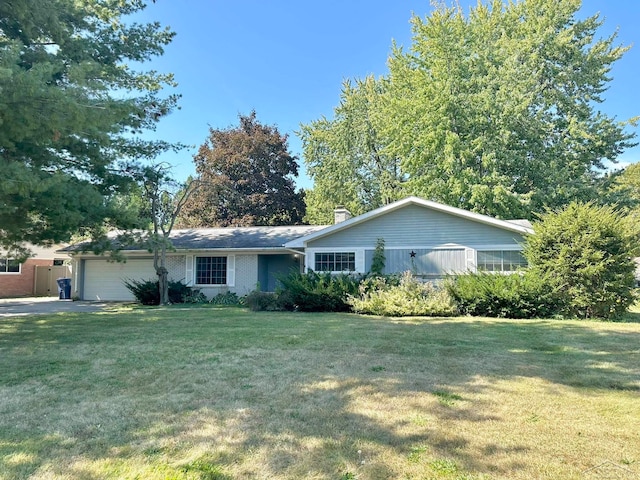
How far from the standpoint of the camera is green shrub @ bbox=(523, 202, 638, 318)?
1129 cm

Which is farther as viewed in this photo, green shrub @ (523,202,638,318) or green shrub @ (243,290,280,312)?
green shrub @ (243,290,280,312)

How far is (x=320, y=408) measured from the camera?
421cm

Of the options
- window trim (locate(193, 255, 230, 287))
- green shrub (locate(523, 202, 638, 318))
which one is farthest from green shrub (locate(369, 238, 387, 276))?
window trim (locate(193, 255, 230, 287))

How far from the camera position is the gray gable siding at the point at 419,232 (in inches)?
566

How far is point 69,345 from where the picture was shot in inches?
300

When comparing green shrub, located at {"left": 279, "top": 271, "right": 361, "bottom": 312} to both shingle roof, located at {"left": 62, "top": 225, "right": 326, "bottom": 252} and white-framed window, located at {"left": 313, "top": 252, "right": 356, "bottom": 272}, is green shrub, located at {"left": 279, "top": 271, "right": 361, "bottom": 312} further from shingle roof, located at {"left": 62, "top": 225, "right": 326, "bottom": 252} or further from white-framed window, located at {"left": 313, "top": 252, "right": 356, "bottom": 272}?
shingle roof, located at {"left": 62, "top": 225, "right": 326, "bottom": 252}

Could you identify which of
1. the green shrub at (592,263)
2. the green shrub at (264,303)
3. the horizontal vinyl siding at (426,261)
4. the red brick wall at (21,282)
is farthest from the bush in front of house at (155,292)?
the green shrub at (592,263)

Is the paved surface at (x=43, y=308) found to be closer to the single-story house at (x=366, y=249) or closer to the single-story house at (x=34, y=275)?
the single-story house at (x=366, y=249)

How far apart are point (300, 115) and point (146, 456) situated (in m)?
32.7

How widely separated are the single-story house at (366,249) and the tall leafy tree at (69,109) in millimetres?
6140

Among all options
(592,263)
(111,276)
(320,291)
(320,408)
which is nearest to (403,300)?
(320,291)

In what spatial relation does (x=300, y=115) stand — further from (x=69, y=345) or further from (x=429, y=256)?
(x=69, y=345)

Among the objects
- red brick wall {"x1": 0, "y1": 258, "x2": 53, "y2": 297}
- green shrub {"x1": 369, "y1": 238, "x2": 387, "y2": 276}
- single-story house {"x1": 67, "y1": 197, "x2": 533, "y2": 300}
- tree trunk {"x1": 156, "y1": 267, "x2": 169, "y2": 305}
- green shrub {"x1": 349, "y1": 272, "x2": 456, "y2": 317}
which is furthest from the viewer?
red brick wall {"x1": 0, "y1": 258, "x2": 53, "y2": 297}

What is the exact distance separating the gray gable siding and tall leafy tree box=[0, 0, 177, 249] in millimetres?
7193
